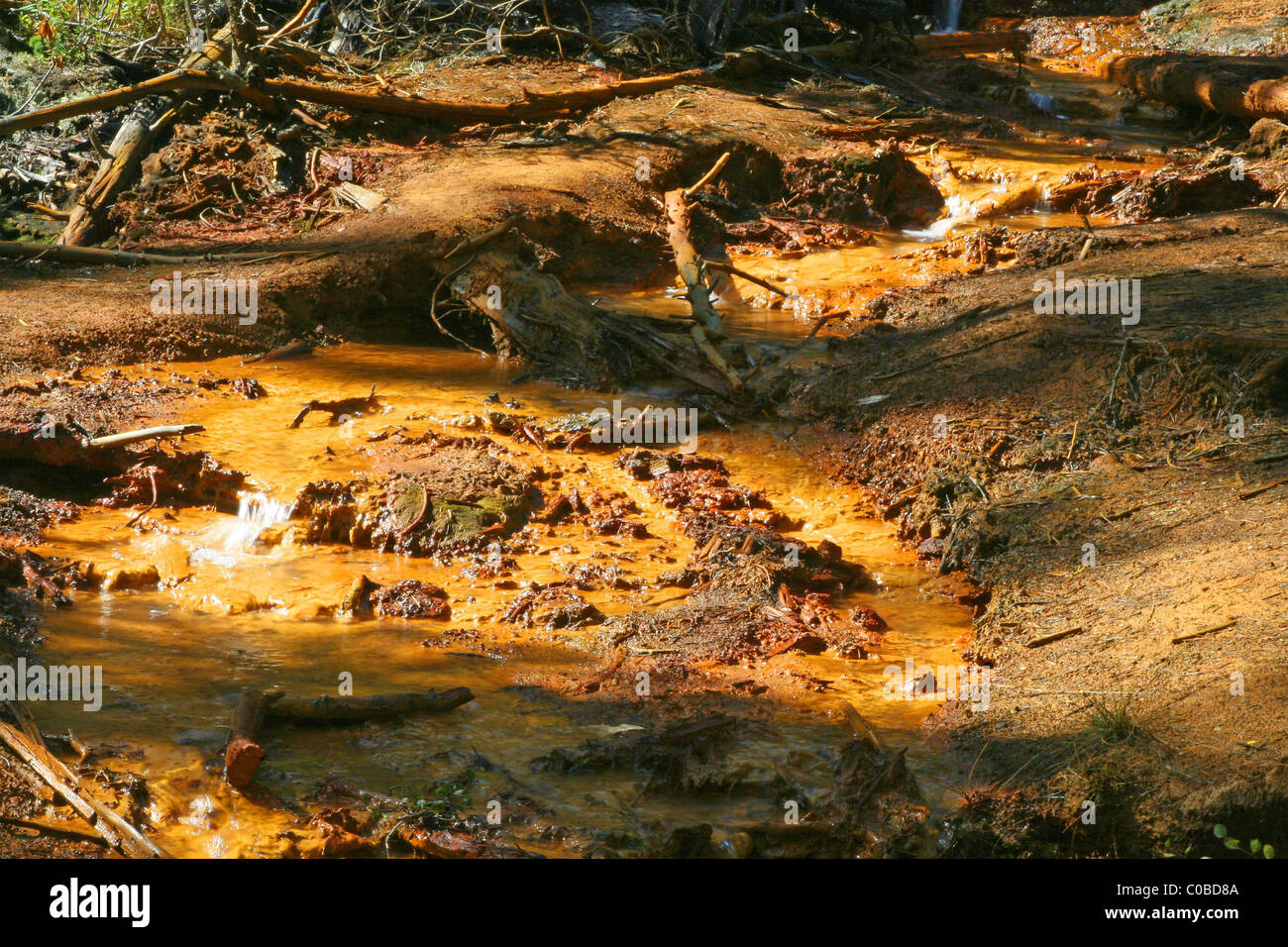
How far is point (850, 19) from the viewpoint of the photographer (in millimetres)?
16078

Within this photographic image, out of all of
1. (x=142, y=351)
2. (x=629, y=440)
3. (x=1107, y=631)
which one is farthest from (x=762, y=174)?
(x=1107, y=631)

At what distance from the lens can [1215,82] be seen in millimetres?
13711

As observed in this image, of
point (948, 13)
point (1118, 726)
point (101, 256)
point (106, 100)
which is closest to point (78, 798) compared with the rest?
point (1118, 726)

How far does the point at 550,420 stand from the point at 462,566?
1.83 meters

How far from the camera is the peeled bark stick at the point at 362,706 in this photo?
490cm

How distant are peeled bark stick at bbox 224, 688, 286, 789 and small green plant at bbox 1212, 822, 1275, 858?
326 cm

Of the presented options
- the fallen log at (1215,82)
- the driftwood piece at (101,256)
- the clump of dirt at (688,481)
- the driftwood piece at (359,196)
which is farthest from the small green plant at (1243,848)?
the fallen log at (1215,82)

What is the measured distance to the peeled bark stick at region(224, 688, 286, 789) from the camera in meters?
4.42

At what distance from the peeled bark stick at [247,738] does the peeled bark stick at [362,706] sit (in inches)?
2.2

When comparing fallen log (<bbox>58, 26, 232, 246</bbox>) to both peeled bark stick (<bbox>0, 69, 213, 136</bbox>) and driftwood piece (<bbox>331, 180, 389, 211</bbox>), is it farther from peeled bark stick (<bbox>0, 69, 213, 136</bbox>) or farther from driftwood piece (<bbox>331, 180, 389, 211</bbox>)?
driftwood piece (<bbox>331, 180, 389, 211</bbox>)

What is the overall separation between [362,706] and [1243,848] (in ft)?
10.6

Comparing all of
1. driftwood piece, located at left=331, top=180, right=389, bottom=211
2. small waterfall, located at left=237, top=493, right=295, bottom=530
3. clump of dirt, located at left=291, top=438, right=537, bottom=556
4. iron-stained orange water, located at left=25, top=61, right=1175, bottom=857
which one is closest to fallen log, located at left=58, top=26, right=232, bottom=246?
driftwood piece, located at left=331, top=180, right=389, bottom=211

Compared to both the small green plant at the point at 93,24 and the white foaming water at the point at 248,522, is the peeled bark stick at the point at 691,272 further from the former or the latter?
the small green plant at the point at 93,24
